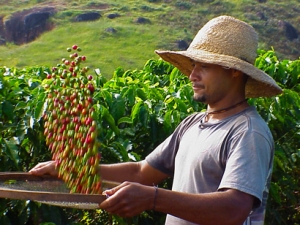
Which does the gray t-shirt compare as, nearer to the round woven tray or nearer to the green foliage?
the round woven tray

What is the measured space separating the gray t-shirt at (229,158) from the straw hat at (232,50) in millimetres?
163

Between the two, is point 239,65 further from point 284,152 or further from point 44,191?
point 284,152

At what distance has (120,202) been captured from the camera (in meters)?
2.09

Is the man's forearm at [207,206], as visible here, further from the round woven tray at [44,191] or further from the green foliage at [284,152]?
the green foliage at [284,152]

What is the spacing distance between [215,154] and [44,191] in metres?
0.63

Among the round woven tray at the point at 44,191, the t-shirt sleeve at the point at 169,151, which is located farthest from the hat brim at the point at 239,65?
the round woven tray at the point at 44,191

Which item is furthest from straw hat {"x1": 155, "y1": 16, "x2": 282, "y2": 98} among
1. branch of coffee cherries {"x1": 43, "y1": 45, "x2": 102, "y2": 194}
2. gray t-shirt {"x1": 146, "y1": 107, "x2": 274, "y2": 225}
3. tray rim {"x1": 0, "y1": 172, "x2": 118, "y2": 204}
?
tray rim {"x1": 0, "y1": 172, "x2": 118, "y2": 204}

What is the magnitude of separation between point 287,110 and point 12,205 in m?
2.04

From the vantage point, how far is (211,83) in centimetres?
249

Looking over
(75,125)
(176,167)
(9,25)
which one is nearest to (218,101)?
(176,167)

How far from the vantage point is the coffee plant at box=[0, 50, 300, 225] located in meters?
3.32

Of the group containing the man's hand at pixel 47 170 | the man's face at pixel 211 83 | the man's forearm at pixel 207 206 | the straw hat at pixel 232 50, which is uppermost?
the straw hat at pixel 232 50

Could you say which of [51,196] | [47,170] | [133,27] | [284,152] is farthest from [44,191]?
[133,27]

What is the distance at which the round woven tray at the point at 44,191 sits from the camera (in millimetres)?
2080
